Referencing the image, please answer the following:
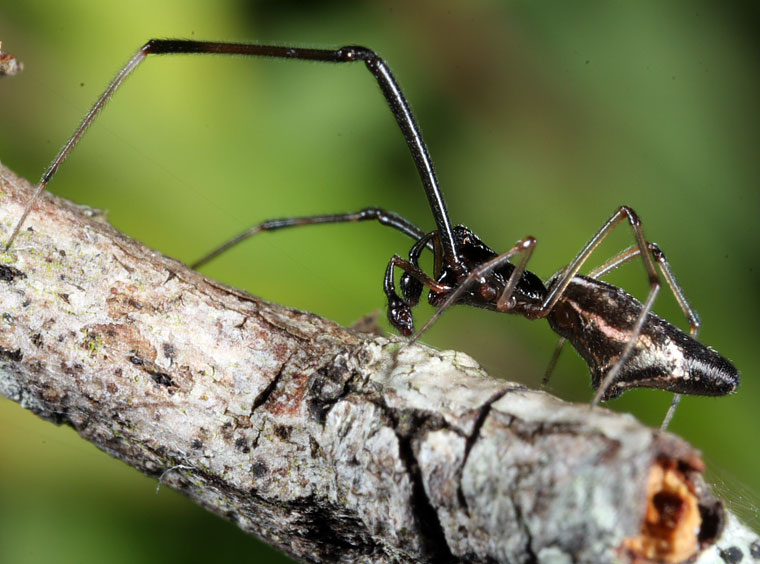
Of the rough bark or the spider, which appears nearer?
the rough bark

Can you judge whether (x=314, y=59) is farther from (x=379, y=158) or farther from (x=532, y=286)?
(x=532, y=286)

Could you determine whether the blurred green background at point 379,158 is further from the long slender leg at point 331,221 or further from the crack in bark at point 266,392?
the crack in bark at point 266,392

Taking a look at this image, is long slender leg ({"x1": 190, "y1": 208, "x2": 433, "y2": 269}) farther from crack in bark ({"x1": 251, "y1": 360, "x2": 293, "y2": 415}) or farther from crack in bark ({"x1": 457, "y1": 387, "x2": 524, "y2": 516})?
crack in bark ({"x1": 457, "y1": 387, "x2": 524, "y2": 516})

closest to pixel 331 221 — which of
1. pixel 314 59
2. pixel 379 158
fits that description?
pixel 379 158

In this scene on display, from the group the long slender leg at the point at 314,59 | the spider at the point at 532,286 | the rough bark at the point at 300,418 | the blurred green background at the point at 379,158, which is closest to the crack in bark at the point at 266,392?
the rough bark at the point at 300,418

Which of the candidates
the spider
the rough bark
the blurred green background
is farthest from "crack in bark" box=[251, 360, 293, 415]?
the blurred green background

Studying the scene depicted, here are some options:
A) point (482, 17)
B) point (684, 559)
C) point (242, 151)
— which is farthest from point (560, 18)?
point (684, 559)
